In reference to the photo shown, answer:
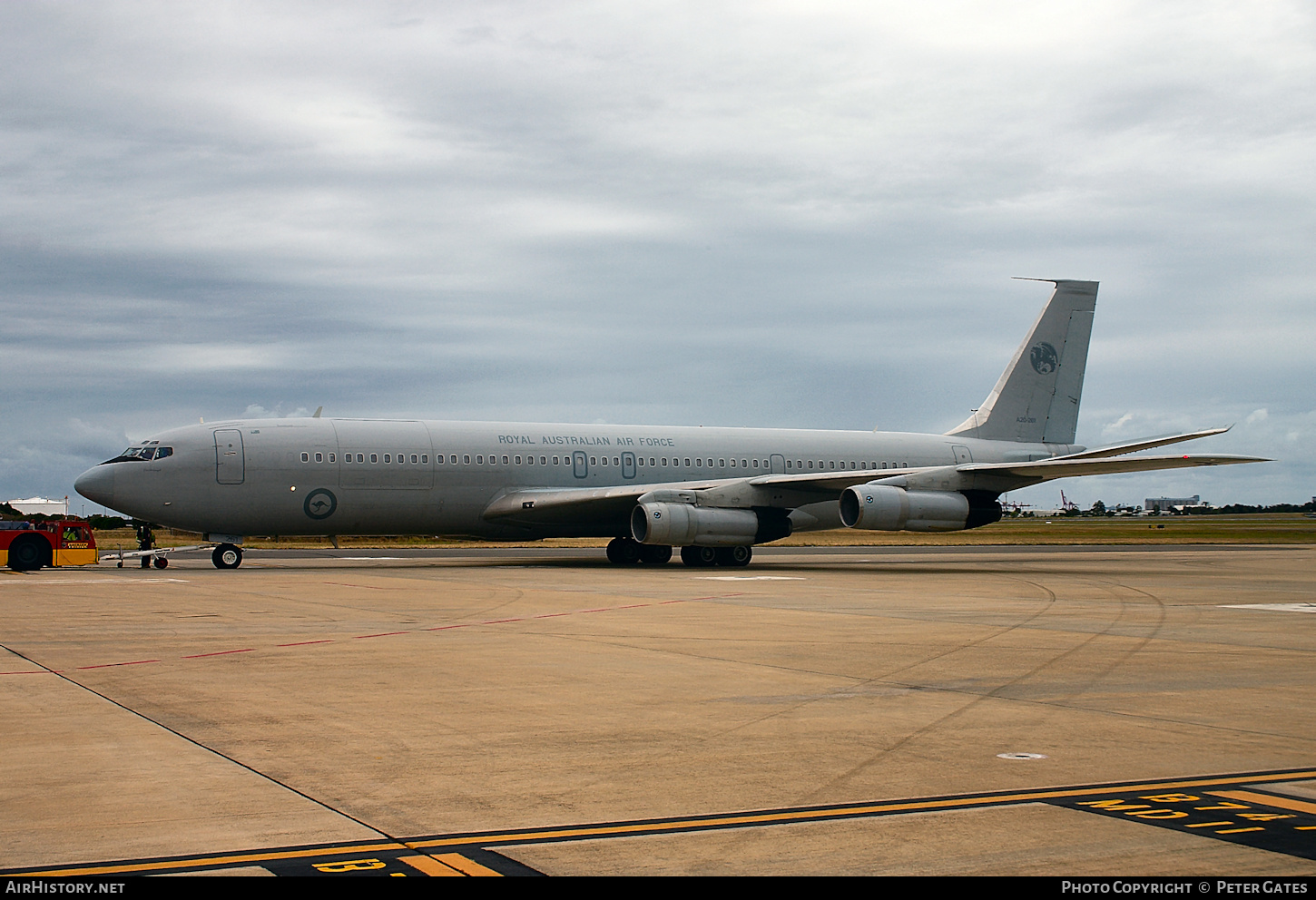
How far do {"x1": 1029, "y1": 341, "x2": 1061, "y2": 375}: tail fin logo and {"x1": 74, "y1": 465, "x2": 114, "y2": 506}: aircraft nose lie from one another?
98.3ft

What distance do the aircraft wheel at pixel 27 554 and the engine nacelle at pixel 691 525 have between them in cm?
1544

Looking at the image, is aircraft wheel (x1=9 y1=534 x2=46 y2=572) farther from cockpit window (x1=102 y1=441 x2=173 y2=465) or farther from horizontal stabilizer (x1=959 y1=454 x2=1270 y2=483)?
horizontal stabilizer (x1=959 y1=454 x2=1270 y2=483)

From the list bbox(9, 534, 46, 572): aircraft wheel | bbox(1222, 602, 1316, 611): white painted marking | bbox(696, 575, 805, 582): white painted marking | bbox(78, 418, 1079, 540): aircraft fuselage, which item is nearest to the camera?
bbox(1222, 602, 1316, 611): white painted marking

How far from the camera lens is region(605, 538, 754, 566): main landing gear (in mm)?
35094

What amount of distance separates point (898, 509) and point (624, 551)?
962cm

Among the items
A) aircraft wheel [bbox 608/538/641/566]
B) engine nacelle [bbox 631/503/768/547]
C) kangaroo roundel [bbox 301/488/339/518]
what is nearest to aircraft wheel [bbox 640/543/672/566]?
aircraft wheel [bbox 608/538/641/566]

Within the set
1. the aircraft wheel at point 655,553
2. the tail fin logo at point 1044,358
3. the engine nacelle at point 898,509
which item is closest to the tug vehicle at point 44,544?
the aircraft wheel at point 655,553

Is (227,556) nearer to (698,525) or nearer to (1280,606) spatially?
(698,525)

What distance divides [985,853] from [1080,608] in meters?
14.8

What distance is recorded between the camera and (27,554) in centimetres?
3091

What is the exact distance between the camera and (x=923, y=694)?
400 inches

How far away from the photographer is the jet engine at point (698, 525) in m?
32.5
